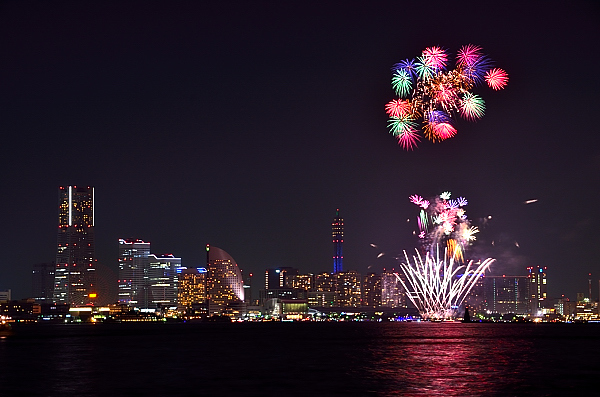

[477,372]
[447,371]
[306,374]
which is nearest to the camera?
[477,372]

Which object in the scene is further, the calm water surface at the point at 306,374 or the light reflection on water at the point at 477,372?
the calm water surface at the point at 306,374

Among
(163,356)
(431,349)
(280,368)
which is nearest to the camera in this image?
(280,368)

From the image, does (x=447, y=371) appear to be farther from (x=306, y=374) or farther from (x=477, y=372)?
(x=306, y=374)

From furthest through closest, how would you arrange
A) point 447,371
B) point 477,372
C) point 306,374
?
point 447,371 < point 306,374 < point 477,372

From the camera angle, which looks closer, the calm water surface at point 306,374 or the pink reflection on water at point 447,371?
the pink reflection on water at point 447,371

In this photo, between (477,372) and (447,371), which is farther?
(447,371)

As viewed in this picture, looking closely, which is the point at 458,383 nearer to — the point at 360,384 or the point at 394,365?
the point at 360,384

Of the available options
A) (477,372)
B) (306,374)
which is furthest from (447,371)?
(306,374)

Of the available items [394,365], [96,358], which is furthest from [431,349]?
[96,358]

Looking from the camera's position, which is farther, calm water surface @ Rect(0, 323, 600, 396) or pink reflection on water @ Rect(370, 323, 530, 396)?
calm water surface @ Rect(0, 323, 600, 396)

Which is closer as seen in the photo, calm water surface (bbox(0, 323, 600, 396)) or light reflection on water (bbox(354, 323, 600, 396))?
light reflection on water (bbox(354, 323, 600, 396))

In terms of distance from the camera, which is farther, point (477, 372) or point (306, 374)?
point (306, 374)
